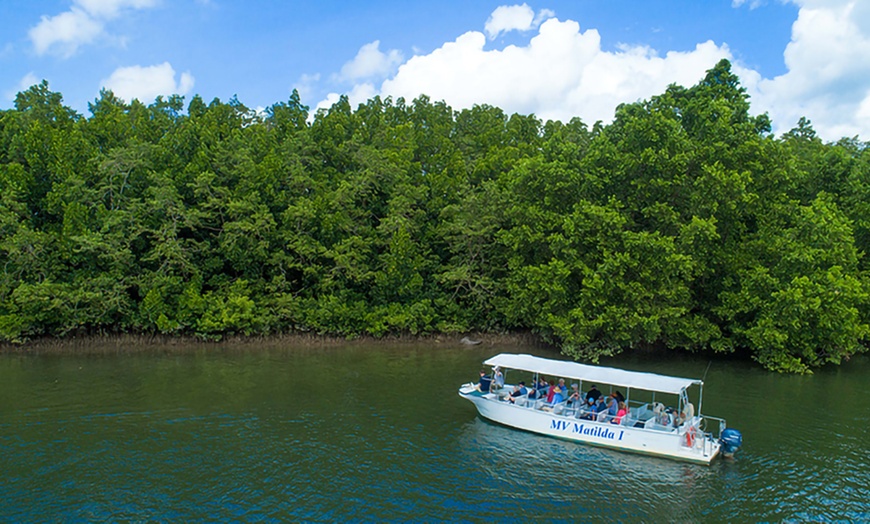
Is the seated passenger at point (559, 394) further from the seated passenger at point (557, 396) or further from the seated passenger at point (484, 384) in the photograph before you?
the seated passenger at point (484, 384)

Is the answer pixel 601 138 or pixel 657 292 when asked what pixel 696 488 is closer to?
pixel 657 292

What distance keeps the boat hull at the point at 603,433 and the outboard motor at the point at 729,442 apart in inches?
10.3

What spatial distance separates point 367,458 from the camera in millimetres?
18266

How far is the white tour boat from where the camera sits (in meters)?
18.5

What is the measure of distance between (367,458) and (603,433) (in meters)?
7.84

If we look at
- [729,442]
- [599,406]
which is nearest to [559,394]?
[599,406]

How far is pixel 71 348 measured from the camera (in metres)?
34.4

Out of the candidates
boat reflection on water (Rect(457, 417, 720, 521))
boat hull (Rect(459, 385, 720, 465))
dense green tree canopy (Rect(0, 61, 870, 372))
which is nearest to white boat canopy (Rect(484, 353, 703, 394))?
boat hull (Rect(459, 385, 720, 465))

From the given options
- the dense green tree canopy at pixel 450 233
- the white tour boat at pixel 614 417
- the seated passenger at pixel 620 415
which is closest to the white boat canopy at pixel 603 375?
the white tour boat at pixel 614 417

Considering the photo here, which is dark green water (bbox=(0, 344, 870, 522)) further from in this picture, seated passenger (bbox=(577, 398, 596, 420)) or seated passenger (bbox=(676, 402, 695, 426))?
seated passenger (bbox=(676, 402, 695, 426))

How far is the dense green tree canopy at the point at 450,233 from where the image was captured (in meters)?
31.1

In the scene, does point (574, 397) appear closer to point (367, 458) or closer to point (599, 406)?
point (599, 406)

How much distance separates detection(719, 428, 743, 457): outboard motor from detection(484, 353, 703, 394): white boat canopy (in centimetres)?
174

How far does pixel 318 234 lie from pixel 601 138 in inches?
763
